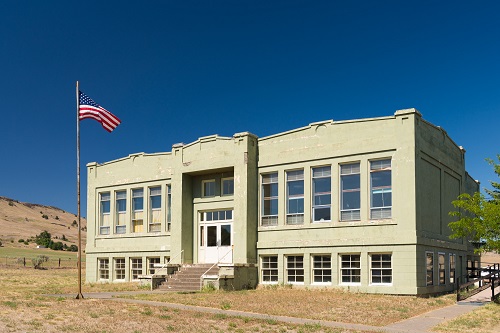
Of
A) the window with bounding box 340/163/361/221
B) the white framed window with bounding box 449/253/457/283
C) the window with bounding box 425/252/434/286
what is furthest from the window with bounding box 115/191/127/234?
the white framed window with bounding box 449/253/457/283

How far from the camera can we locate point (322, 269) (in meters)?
27.9

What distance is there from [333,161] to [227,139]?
6.33 meters

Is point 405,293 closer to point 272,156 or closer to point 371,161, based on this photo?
point 371,161

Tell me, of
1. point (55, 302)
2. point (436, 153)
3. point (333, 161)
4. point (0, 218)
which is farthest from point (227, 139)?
point (0, 218)

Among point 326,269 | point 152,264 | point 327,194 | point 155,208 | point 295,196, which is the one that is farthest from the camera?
point 155,208

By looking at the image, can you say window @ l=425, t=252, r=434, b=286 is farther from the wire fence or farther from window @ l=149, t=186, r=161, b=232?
the wire fence

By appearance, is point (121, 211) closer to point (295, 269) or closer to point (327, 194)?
point (295, 269)

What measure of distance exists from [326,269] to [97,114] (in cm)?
1281

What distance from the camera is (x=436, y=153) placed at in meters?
28.7

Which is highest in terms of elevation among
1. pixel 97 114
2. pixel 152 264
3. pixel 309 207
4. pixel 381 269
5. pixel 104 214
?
pixel 97 114

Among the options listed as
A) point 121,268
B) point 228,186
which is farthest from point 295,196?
point 121,268

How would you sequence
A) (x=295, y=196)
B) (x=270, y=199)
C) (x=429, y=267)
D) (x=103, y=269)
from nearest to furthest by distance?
(x=429, y=267), (x=295, y=196), (x=270, y=199), (x=103, y=269)

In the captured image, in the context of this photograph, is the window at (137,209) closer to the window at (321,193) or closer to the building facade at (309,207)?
the building facade at (309,207)

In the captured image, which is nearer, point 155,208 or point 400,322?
point 400,322
